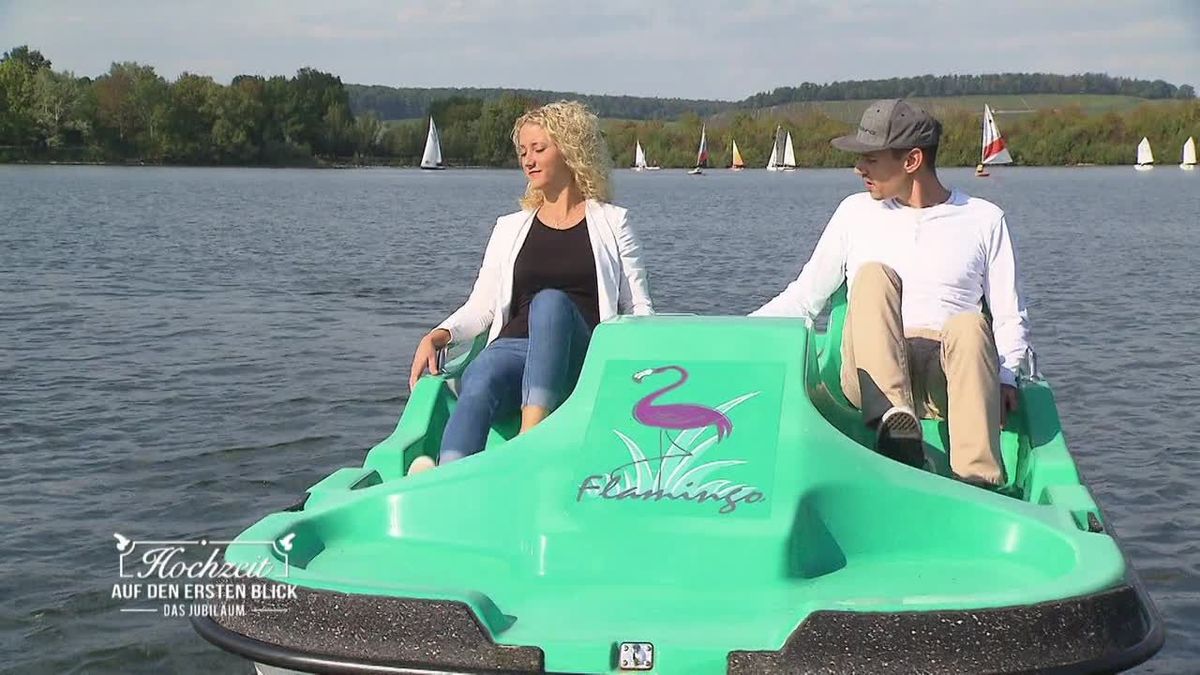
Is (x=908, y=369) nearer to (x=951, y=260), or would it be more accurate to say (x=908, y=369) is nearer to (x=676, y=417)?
(x=951, y=260)

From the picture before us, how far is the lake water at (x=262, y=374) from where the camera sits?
606cm

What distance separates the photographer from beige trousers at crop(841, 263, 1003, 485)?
4586 millimetres

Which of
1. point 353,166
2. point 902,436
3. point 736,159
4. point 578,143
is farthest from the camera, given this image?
point 353,166

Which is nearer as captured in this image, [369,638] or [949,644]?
[949,644]

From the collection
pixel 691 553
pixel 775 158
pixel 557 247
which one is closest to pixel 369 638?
pixel 691 553

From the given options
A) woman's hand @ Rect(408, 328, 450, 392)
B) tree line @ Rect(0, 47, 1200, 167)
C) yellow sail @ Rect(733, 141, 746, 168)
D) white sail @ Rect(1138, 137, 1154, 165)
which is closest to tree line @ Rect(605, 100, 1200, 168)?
tree line @ Rect(0, 47, 1200, 167)

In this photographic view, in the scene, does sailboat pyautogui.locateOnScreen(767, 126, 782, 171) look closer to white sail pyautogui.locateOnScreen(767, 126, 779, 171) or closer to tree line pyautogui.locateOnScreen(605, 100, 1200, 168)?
white sail pyautogui.locateOnScreen(767, 126, 779, 171)

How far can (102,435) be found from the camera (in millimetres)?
8547

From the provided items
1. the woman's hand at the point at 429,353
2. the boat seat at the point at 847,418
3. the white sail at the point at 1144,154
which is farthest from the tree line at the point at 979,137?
the woman's hand at the point at 429,353

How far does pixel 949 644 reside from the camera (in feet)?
10.7

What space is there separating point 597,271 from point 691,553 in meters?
1.86

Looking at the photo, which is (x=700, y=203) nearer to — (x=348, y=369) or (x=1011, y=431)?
(x=348, y=369)

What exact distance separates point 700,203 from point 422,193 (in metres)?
14.2

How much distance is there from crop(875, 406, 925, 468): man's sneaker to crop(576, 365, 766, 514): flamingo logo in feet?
1.93
